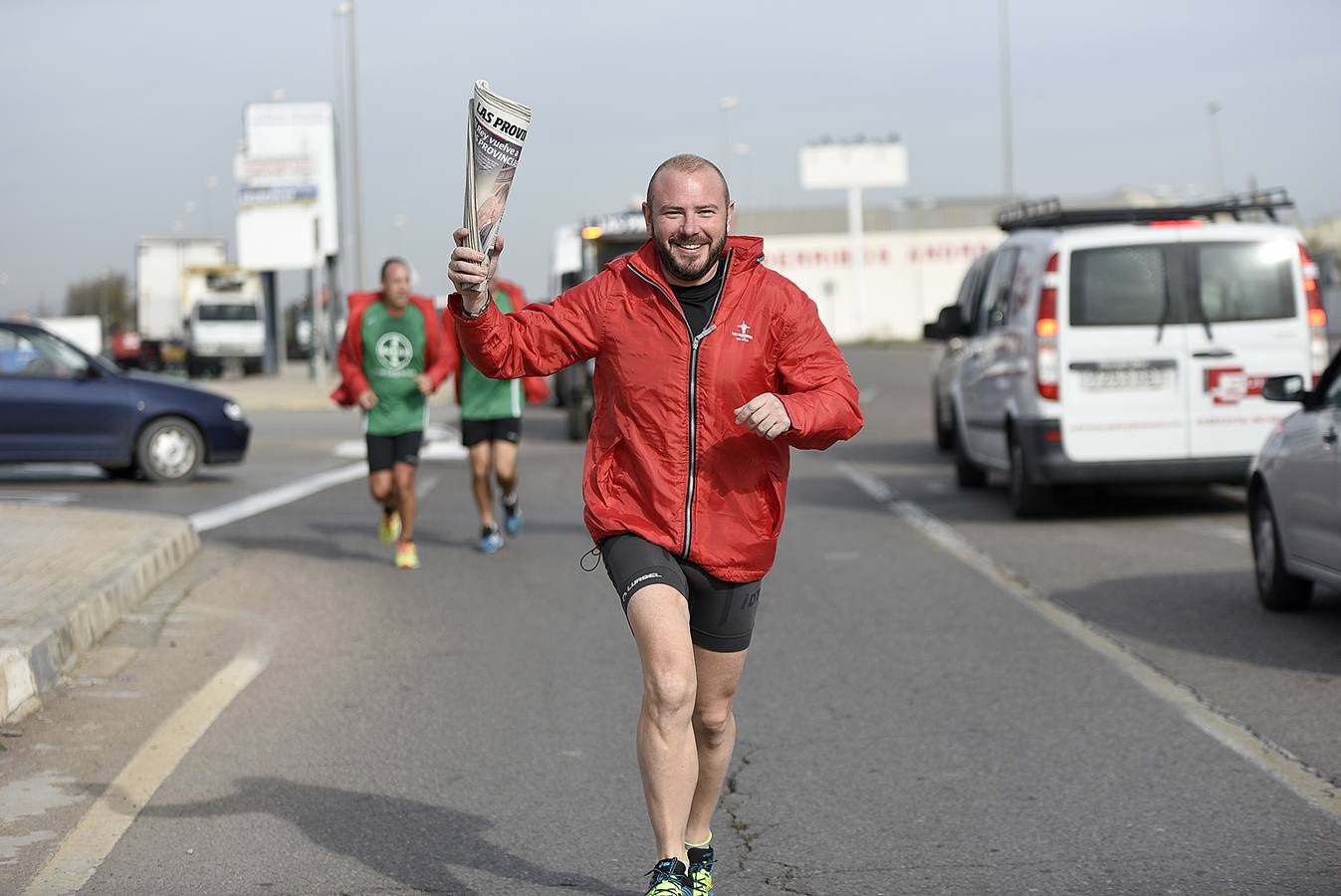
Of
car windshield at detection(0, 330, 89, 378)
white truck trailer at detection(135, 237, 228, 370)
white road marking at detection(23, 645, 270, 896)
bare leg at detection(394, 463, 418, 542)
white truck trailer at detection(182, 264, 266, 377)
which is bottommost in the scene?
white road marking at detection(23, 645, 270, 896)

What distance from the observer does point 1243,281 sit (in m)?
13.5

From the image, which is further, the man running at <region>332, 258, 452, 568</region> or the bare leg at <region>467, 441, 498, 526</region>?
the bare leg at <region>467, 441, 498, 526</region>

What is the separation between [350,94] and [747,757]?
3700 cm

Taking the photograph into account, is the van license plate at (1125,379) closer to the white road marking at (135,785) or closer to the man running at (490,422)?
the man running at (490,422)

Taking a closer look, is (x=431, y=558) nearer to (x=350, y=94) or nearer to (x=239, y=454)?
(x=239, y=454)

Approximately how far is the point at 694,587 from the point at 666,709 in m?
0.35

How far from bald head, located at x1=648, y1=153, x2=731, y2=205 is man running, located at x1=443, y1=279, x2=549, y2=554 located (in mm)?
7862

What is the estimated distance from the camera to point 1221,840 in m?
5.37

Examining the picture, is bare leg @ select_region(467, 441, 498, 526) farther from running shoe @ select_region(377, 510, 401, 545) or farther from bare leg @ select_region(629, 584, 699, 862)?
bare leg @ select_region(629, 584, 699, 862)

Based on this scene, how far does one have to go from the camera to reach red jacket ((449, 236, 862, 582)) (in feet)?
14.9

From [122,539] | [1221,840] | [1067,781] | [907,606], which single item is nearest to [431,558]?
[122,539]

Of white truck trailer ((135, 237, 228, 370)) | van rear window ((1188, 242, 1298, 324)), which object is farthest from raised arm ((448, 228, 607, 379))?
white truck trailer ((135, 237, 228, 370))

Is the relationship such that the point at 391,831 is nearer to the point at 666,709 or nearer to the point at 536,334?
the point at 666,709

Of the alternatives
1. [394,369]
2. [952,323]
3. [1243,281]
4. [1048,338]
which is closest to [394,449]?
[394,369]
